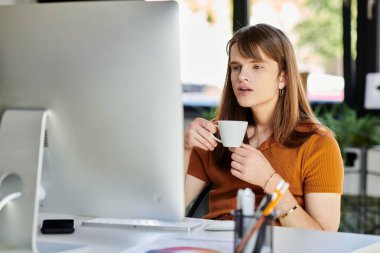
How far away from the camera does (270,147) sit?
224cm

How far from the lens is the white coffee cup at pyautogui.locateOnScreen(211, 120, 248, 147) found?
2.00 metres

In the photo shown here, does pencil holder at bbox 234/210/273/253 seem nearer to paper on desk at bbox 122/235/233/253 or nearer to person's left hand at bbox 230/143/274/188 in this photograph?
paper on desk at bbox 122/235/233/253

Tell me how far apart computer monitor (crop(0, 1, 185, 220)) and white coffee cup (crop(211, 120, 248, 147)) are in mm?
539

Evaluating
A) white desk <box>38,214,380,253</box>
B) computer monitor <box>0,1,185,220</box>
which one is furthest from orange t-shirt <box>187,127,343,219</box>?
computer monitor <box>0,1,185,220</box>

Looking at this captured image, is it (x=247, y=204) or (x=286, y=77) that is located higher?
(x=286, y=77)

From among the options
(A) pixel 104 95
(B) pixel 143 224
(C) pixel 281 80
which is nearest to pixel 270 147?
(C) pixel 281 80

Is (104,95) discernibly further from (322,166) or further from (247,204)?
(322,166)

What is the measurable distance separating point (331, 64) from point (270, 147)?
105 inches

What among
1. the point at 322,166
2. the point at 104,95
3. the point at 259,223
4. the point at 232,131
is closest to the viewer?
the point at 259,223

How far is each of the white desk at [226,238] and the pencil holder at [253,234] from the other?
8.6 inches

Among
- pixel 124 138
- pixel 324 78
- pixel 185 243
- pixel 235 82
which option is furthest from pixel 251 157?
pixel 324 78

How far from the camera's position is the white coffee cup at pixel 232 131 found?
2002mm

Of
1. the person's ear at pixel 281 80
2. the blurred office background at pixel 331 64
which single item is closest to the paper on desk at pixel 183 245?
the person's ear at pixel 281 80

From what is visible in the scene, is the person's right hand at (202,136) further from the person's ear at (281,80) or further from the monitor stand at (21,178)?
the monitor stand at (21,178)
